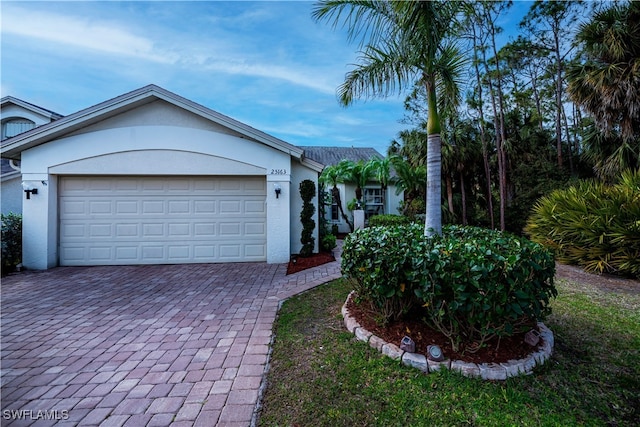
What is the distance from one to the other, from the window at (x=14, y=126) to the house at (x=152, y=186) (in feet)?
20.8

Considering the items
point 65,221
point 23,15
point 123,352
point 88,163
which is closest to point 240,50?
point 23,15

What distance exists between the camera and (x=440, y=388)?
8.50 ft

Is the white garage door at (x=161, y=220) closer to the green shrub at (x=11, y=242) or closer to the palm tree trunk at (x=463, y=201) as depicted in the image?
the green shrub at (x=11, y=242)

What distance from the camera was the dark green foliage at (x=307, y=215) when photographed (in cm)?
894

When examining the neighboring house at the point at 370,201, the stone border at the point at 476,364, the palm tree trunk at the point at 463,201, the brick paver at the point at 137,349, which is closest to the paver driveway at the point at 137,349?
the brick paver at the point at 137,349

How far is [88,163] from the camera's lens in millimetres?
7930

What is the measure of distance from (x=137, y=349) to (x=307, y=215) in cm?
598

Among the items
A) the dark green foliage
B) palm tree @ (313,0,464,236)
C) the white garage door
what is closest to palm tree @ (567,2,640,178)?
palm tree @ (313,0,464,236)

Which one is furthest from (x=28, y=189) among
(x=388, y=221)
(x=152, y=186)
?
(x=388, y=221)

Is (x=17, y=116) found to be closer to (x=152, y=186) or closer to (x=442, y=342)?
(x=152, y=186)

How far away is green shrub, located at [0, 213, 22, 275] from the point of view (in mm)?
7469

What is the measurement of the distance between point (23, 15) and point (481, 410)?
10252mm

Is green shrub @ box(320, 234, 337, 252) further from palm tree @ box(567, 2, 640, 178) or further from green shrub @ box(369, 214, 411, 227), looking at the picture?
palm tree @ box(567, 2, 640, 178)

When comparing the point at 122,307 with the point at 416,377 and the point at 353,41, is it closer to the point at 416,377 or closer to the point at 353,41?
the point at 416,377
